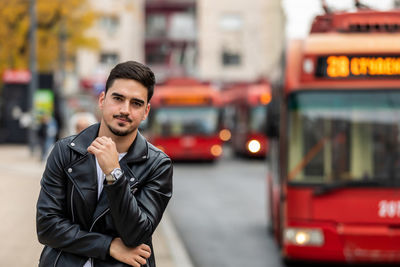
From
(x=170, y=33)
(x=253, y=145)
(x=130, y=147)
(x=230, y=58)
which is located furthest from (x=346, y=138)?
(x=170, y=33)

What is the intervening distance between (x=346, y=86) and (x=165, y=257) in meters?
2.83

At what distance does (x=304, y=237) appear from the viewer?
29.7 ft

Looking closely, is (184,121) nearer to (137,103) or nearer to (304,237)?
(304,237)

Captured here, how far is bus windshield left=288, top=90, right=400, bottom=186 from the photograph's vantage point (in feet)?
29.5

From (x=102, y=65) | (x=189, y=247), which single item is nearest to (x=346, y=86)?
(x=189, y=247)

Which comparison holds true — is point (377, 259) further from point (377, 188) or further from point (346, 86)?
point (346, 86)

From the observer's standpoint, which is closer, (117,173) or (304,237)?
(117,173)

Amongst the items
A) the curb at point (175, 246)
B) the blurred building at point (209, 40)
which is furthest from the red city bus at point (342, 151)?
the blurred building at point (209, 40)

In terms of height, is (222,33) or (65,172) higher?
(222,33)

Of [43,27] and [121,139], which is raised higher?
[43,27]

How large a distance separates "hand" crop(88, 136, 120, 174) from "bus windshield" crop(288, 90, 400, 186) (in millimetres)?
5912

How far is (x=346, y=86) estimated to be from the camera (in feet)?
30.0

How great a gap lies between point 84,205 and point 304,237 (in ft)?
19.2

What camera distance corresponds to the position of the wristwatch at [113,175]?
3.29 meters
